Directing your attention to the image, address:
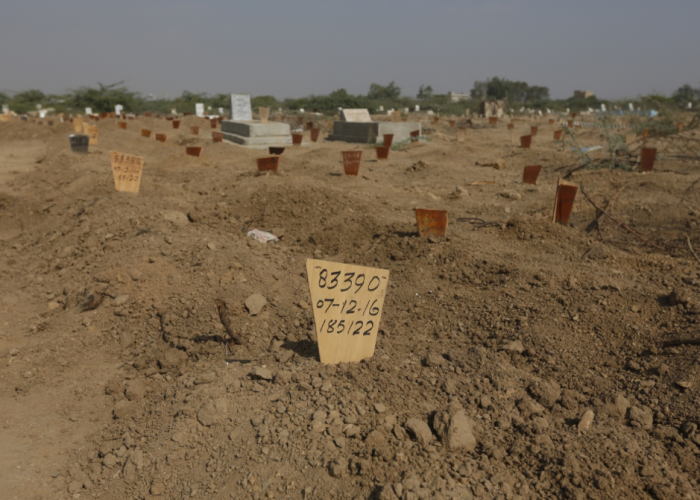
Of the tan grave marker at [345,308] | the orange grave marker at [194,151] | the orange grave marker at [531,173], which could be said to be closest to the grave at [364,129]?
the orange grave marker at [194,151]

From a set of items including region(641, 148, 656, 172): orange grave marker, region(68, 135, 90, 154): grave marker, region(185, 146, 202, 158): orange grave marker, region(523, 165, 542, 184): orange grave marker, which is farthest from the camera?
region(185, 146, 202, 158): orange grave marker

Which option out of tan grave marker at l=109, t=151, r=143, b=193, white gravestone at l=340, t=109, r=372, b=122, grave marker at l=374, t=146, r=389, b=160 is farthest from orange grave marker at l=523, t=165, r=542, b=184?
white gravestone at l=340, t=109, r=372, b=122

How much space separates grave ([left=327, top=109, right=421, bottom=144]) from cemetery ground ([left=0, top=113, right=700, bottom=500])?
9.64 metres

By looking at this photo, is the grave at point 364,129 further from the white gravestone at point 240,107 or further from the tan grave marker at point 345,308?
the tan grave marker at point 345,308

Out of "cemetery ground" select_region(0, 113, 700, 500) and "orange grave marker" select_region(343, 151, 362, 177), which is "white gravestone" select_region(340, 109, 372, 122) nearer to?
"orange grave marker" select_region(343, 151, 362, 177)

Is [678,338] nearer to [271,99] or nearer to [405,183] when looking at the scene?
[405,183]

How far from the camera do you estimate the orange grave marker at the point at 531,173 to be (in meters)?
9.05

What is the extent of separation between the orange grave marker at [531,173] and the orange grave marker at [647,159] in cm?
222

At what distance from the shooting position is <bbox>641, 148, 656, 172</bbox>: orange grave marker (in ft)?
31.7

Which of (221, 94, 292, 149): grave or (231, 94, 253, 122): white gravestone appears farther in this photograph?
(231, 94, 253, 122): white gravestone

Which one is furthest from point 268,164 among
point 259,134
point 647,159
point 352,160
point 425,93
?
point 425,93

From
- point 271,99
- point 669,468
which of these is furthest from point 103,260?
point 271,99

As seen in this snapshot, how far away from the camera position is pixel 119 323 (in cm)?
394

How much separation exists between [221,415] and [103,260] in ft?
9.82
